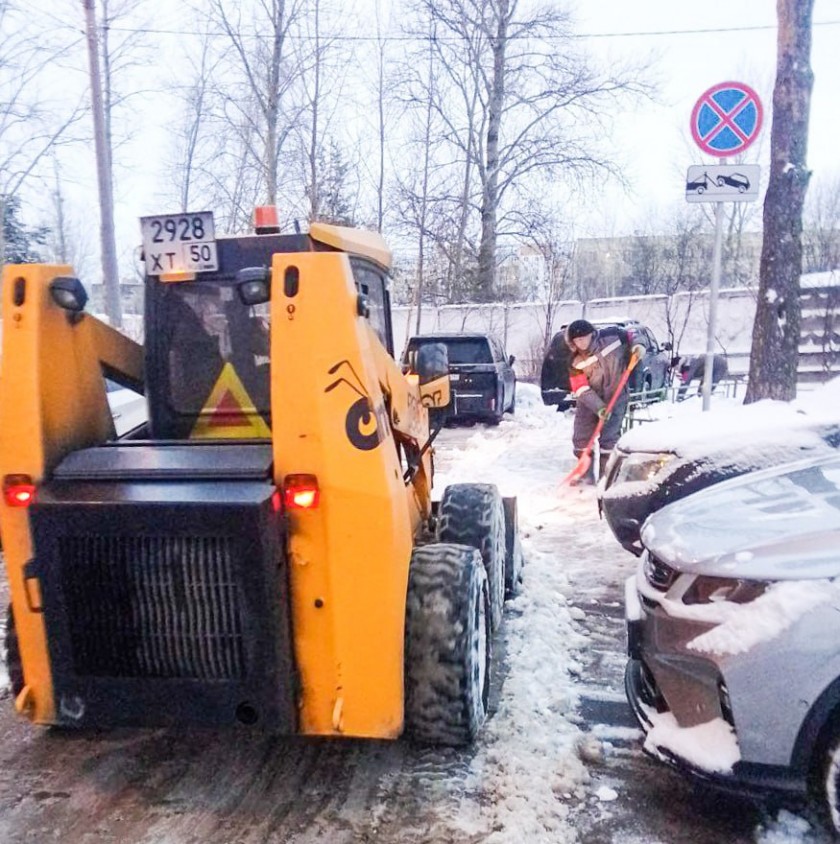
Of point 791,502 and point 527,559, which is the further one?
point 527,559

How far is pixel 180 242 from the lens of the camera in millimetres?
3469

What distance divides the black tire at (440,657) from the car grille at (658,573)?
2.31 feet

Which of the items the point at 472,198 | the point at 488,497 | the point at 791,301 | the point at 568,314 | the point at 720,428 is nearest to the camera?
the point at 488,497

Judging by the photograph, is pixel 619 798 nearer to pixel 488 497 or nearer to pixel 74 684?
pixel 488 497

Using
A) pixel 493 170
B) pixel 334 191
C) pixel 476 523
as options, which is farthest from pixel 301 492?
pixel 493 170

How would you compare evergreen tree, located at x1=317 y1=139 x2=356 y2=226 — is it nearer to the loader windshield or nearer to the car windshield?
the car windshield

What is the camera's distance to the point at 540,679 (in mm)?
4016

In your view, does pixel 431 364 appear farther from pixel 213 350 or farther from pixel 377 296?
pixel 213 350

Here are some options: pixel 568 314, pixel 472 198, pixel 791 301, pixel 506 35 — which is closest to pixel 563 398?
pixel 791 301

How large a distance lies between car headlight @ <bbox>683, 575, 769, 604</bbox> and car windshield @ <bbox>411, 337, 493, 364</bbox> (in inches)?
442

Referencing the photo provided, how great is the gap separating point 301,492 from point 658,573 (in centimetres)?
138

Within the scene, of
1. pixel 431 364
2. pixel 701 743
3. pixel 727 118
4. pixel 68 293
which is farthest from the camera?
pixel 727 118

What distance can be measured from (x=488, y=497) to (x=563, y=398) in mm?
8812

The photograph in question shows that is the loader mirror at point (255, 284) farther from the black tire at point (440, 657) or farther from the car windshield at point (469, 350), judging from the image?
the car windshield at point (469, 350)
